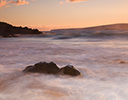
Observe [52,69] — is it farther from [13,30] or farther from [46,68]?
[13,30]

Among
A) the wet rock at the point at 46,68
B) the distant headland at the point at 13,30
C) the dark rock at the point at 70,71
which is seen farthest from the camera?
the distant headland at the point at 13,30

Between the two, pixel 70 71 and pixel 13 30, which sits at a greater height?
pixel 13 30

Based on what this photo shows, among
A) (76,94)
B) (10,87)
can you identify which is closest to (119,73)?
(76,94)

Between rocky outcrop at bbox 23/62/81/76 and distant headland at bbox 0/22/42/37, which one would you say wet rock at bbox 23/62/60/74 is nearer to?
rocky outcrop at bbox 23/62/81/76

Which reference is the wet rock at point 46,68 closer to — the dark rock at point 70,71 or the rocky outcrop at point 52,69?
the rocky outcrop at point 52,69

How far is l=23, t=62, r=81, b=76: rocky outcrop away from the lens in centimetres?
406

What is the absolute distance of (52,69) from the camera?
166 inches

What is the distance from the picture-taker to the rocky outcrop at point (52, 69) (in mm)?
4062

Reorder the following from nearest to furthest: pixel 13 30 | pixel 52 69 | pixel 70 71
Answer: pixel 70 71, pixel 52 69, pixel 13 30

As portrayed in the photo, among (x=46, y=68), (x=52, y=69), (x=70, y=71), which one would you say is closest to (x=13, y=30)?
(x=46, y=68)

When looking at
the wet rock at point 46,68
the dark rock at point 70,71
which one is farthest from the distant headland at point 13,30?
the dark rock at point 70,71

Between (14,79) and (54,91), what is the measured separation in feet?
4.63

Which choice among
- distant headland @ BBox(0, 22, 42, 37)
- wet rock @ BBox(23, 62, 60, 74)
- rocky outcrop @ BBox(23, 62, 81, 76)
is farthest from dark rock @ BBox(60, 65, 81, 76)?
distant headland @ BBox(0, 22, 42, 37)

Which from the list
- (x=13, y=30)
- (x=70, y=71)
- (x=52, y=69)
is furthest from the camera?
(x=13, y=30)
